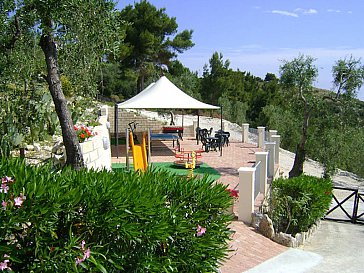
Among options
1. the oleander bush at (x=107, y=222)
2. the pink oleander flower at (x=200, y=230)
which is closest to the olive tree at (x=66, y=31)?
the oleander bush at (x=107, y=222)

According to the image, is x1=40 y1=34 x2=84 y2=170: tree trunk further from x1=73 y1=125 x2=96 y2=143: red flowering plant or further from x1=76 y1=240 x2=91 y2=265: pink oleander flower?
x1=76 y1=240 x2=91 y2=265: pink oleander flower

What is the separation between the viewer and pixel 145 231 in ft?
11.7

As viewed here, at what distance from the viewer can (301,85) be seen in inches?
632

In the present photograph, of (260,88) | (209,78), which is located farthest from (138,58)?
(260,88)

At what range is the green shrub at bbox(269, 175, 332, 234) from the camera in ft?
30.5

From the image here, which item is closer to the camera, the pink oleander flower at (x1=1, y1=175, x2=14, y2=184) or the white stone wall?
the pink oleander flower at (x1=1, y1=175, x2=14, y2=184)

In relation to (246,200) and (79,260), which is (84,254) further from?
(246,200)

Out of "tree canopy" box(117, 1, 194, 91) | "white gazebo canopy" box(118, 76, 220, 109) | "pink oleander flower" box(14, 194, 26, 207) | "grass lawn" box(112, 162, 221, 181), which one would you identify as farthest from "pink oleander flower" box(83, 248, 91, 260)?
"tree canopy" box(117, 1, 194, 91)

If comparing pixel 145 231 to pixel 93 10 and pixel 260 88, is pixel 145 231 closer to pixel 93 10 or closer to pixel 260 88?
pixel 93 10

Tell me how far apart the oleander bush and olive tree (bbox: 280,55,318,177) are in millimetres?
12064

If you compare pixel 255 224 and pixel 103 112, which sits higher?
pixel 103 112

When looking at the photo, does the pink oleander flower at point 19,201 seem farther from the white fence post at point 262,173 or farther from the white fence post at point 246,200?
the white fence post at point 262,173

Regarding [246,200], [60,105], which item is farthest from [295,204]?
[60,105]

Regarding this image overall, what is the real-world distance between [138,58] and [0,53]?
2811 centimetres
